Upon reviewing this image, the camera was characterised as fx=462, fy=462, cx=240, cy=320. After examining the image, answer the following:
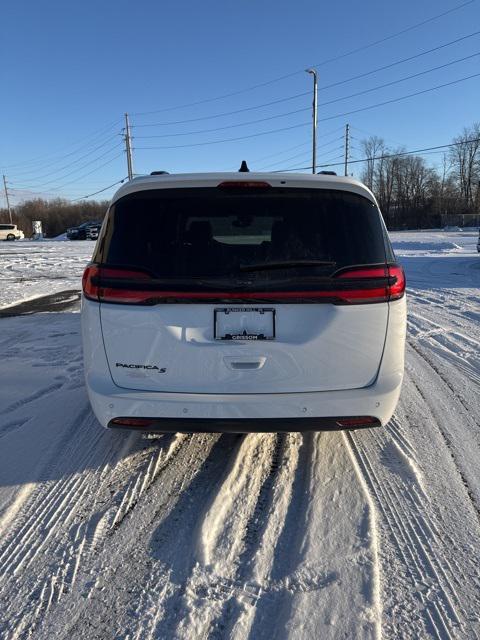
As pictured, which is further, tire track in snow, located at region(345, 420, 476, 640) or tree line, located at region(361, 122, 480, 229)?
tree line, located at region(361, 122, 480, 229)

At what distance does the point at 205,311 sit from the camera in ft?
8.17

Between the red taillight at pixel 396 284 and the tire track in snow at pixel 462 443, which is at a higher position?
the red taillight at pixel 396 284

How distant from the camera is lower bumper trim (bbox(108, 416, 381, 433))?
103 inches

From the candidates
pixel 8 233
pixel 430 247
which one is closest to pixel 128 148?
pixel 8 233

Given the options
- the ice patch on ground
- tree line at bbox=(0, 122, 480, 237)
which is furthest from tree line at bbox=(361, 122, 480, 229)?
the ice patch on ground

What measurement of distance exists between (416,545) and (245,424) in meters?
1.06

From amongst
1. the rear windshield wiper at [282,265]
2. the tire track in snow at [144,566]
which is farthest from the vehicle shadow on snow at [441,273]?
the tire track in snow at [144,566]

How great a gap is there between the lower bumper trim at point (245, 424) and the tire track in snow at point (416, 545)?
496 millimetres

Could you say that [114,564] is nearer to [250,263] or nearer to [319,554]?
[319,554]

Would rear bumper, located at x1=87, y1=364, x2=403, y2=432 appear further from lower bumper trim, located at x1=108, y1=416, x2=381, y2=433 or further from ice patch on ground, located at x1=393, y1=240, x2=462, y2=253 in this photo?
ice patch on ground, located at x1=393, y1=240, x2=462, y2=253

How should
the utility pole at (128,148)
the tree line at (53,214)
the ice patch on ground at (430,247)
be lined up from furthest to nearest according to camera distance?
the tree line at (53,214) → the utility pole at (128,148) → the ice patch on ground at (430,247)

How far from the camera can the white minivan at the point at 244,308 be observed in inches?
98.3

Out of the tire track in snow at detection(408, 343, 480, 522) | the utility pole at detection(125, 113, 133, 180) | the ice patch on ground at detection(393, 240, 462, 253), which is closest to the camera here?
the tire track in snow at detection(408, 343, 480, 522)

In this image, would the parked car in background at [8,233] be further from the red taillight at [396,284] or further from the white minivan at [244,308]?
the red taillight at [396,284]
